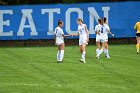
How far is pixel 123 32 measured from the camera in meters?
41.5

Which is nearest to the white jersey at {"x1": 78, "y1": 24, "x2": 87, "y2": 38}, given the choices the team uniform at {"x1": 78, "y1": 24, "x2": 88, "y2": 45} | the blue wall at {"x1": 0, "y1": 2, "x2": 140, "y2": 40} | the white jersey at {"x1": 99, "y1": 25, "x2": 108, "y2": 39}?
the team uniform at {"x1": 78, "y1": 24, "x2": 88, "y2": 45}

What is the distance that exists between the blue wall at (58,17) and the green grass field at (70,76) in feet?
47.9

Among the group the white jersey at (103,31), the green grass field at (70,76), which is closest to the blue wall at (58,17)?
the white jersey at (103,31)

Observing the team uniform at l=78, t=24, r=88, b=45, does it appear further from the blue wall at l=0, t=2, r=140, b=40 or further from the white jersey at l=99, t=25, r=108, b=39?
the blue wall at l=0, t=2, r=140, b=40

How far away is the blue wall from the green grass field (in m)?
14.6

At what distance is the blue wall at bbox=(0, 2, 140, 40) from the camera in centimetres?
4106

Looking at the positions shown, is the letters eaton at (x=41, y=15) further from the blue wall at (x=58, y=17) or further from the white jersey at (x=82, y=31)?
the white jersey at (x=82, y=31)

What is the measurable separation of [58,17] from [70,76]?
22.6 metres

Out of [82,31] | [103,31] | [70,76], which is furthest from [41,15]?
[70,76]

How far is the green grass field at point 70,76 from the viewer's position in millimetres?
15945

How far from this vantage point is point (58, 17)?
136 feet

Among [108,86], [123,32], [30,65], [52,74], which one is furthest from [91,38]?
[108,86]

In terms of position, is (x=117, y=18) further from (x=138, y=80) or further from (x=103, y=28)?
(x=138, y=80)

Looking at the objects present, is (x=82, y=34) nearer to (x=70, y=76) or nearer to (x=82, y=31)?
(x=82, y=31)
